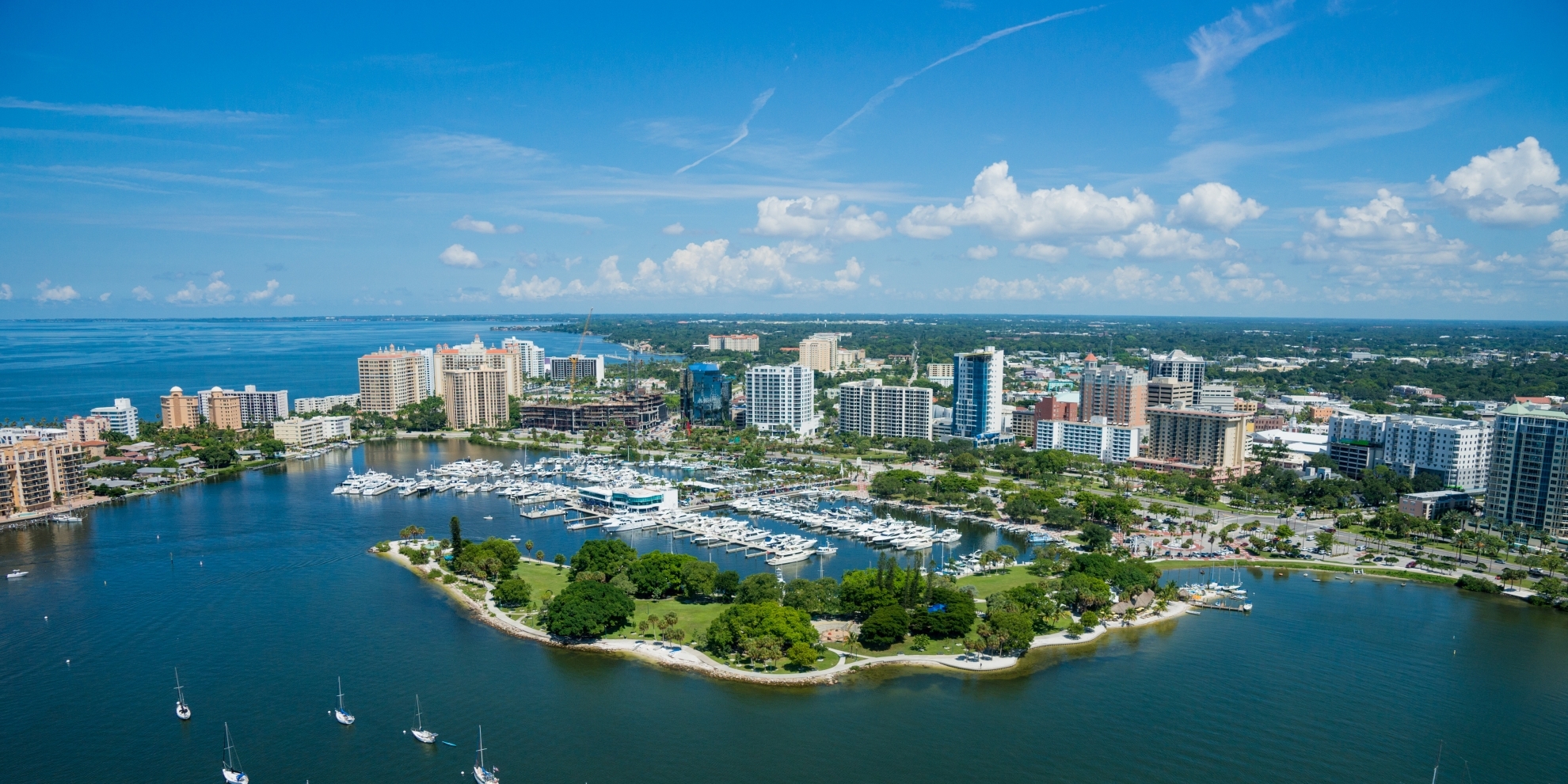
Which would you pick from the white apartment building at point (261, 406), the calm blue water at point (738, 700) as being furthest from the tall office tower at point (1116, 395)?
the white apartment building at point (261, 406)

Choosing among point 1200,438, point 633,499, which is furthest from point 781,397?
point 1200,438

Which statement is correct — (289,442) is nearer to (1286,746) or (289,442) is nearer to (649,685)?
(649,685)

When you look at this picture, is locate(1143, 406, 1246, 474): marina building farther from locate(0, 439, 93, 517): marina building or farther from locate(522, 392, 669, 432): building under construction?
locate(0, 439, 93, 517): marina building

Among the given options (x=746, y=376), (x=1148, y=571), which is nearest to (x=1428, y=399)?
(x=746, y=376)

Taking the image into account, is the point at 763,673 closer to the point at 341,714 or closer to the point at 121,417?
the point at 341,714

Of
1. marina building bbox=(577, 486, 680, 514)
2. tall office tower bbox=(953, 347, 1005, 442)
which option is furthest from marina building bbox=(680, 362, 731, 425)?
marina building bbox=(577, 486, 680, 514)
